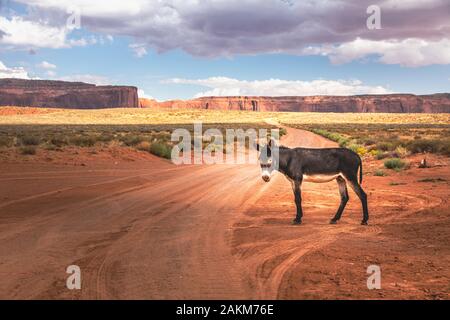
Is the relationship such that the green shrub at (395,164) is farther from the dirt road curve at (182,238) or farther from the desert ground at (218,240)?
the dirt road curve at (182,238)

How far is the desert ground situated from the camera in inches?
225

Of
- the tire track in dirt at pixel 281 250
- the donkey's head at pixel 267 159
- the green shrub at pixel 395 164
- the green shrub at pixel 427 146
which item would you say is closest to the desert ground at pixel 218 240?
the tire track in dirt at pixel 281 250

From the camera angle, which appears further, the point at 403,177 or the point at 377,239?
the point at 403,177

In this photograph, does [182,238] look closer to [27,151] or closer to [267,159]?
[267,159]

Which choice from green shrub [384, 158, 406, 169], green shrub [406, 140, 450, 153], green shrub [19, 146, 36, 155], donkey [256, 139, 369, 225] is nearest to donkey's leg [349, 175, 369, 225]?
donkey [256, 139, 369, 225]

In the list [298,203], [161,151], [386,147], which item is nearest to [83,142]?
[161,151]

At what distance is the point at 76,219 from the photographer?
404 inches

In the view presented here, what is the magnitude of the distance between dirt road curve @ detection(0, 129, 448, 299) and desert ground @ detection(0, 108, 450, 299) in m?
0.02

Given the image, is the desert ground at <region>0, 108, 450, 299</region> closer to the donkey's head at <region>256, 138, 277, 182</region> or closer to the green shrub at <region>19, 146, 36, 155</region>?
the donkey's head at <region>256, 138, 277, 182</region>

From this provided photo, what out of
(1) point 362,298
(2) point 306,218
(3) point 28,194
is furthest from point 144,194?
(1) point 362,298

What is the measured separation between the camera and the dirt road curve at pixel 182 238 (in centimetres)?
573

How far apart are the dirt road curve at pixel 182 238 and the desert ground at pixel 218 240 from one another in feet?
0.07
